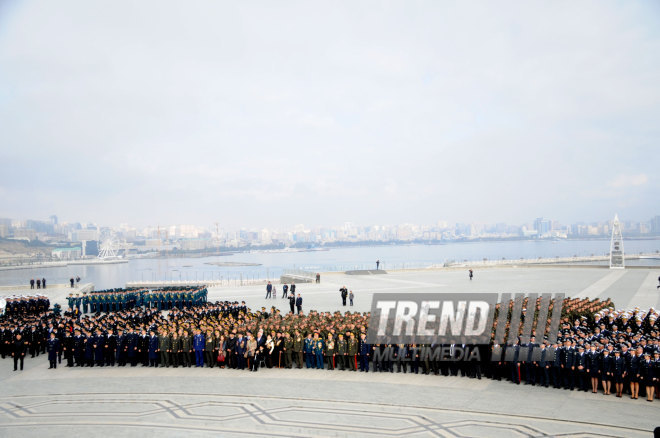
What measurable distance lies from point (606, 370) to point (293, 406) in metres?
7.76

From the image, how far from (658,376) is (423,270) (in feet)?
158

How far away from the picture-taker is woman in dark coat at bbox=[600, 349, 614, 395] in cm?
1099

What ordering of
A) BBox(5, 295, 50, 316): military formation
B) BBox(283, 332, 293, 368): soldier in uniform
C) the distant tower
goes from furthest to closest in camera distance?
1. the distant tower
2. BBox(5, 295, 50, 316): military formation
3. BBox(283, 332, 293, 368): soldier in uniform

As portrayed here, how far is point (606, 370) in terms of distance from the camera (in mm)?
11016

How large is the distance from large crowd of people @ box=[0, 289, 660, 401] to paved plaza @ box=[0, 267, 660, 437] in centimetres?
45

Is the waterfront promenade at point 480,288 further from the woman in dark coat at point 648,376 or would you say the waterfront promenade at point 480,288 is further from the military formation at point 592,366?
the woman in dark coat at point 648,376

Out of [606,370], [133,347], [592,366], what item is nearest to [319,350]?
[133,347]

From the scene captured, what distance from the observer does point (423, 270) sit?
5841 centimetres

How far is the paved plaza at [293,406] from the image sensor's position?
930cm

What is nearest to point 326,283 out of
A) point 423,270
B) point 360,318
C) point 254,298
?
point 254,298

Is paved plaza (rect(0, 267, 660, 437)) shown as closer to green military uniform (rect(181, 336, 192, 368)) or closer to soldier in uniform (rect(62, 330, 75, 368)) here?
soldier in uniform (rect(62, 330, 75, 368))

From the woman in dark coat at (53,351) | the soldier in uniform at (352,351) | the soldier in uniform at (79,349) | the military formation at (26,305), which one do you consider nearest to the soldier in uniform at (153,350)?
the soldier in uniform at (79,349)

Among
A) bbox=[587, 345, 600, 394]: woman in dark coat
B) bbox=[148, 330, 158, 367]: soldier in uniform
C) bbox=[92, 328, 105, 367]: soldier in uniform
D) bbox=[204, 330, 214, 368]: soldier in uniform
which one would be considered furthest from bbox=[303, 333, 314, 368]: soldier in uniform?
bbox=[587, 345, 600, 394]: woman in dark coat

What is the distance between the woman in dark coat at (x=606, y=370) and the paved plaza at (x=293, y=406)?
1.21 feet
